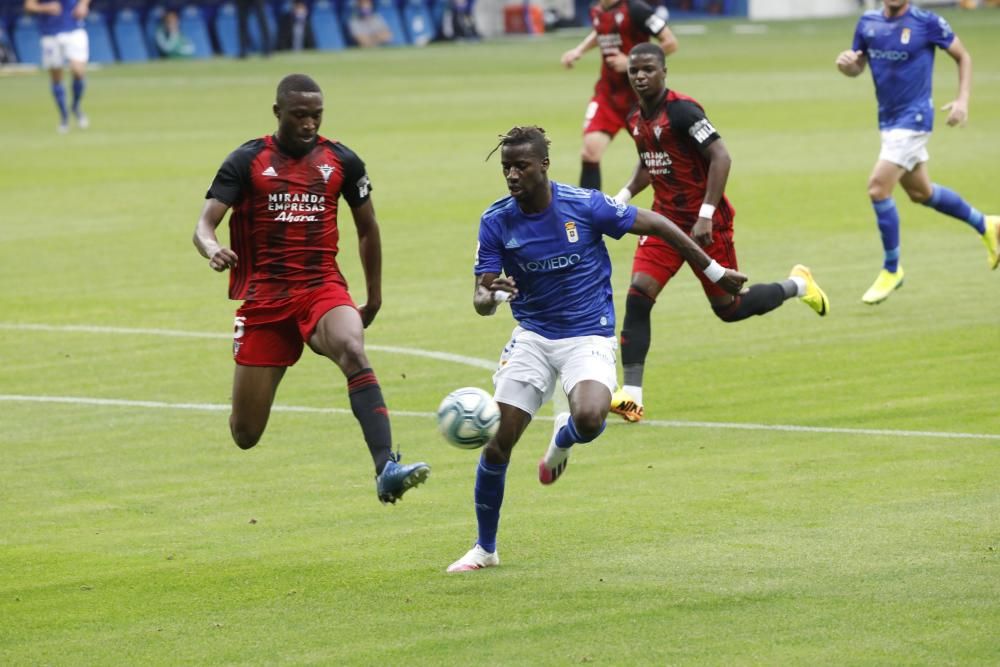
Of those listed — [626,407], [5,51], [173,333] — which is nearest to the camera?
[626,407]

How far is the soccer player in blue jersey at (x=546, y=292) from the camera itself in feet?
29.7

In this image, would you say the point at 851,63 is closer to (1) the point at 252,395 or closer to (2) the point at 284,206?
(2) the point at 284,206

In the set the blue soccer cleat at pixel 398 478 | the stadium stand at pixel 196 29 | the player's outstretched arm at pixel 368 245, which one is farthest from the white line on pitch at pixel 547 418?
the stadium stand at pixel 196 29

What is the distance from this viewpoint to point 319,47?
61781mm

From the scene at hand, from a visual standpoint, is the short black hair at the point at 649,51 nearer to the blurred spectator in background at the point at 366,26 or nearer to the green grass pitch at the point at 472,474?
the green grass pitch at the point at 472,474

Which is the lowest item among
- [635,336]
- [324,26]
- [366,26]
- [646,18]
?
[366,26]

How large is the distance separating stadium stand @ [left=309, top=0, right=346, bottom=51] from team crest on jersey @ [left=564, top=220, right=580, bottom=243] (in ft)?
175

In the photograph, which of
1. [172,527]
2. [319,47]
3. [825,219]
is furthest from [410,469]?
[319,47]

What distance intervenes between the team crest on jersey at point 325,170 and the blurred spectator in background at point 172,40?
4960 cm

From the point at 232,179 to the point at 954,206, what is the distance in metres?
9.28

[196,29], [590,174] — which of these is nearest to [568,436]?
[590,174]

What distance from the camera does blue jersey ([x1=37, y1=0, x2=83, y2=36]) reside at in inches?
1400

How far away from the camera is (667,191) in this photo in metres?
13.2

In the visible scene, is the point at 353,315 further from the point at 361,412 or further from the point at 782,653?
the point at 782,653
